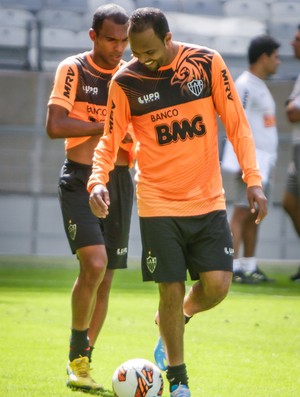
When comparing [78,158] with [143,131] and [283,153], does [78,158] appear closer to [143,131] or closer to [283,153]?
[143,131]

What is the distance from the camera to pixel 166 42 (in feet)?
17.5

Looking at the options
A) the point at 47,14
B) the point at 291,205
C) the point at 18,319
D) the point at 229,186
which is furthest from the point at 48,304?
the point at 47,14

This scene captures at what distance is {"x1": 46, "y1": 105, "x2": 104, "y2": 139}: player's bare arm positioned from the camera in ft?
19.9

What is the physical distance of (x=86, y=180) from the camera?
6168mm

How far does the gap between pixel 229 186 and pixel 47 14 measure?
4.80 meters

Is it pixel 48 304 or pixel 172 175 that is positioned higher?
pixel 172 175

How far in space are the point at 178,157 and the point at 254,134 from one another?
20.2ft

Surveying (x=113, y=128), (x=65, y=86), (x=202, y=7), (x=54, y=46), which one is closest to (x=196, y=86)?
(x=113, y=128)

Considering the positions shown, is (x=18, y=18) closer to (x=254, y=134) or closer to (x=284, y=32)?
(x=284, y=32)

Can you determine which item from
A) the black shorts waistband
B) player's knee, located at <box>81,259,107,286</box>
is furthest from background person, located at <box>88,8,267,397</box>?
the black shorts waistband

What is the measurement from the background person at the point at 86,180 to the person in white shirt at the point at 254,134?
5075mm

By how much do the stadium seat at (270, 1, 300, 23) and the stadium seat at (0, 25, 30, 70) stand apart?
4.36 m

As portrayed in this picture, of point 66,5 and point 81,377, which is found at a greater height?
point 66,5

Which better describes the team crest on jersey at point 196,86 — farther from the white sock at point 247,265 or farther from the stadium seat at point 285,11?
the stadium seat at point 285,11
